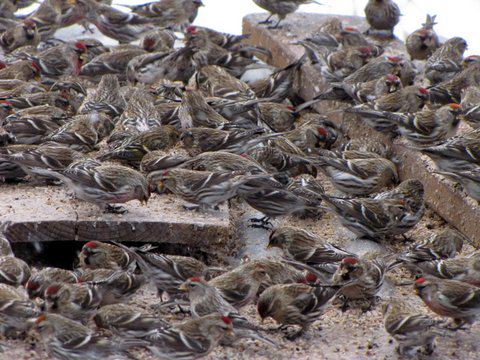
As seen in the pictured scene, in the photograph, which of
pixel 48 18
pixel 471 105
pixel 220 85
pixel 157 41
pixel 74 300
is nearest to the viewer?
pixel 74 300

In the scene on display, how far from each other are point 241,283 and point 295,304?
426 mm

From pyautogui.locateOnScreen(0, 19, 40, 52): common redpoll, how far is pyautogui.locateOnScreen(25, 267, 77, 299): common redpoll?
573cm

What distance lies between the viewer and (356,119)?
1009 cm

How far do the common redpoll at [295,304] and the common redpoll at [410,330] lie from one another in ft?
1.53

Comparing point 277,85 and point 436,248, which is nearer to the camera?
point 436,248

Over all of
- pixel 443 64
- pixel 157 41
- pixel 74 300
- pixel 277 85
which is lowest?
pixel 157 41

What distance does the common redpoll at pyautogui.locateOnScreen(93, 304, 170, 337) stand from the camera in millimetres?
6152

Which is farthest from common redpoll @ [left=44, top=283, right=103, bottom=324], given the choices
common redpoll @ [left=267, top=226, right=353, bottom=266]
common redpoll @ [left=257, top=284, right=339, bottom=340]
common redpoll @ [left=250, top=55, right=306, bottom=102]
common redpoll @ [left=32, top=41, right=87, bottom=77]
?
common redpoll @ [left=32, top=41, right=87, bottom=77]

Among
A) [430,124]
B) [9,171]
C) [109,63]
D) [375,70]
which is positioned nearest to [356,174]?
[430,124]

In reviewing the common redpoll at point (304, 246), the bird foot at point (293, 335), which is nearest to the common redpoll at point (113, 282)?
the bird foot at point (293, 335)

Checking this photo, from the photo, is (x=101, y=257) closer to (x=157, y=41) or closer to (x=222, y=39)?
(x=157, y=41)

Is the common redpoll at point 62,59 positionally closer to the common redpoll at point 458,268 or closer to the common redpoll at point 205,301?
the common redpoll at point 205,301

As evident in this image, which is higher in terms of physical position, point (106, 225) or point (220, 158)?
Result: point (220, 158)

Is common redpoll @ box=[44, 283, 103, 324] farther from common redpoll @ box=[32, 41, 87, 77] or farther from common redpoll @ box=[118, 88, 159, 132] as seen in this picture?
common redpoll @ box=[32, 41, 87, 77]
